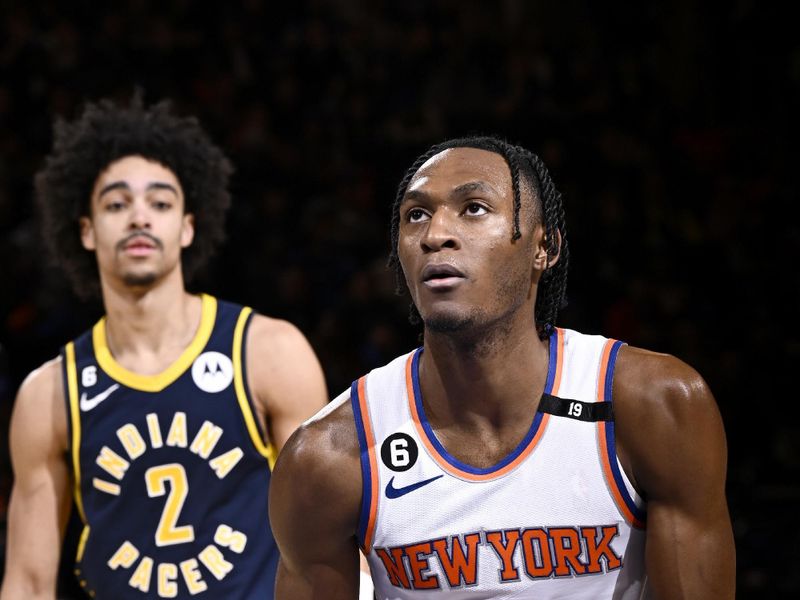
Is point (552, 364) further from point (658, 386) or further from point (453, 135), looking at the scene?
point (453, 135)

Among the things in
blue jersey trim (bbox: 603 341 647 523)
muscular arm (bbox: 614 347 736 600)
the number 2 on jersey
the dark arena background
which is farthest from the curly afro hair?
muscular arm (bbox: 614 347 736 600)

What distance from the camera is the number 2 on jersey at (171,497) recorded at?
3129 mm

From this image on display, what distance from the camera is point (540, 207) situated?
228cm

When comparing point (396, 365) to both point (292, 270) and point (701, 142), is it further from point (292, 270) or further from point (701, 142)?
point (701, 142)

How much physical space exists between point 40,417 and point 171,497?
0.46m

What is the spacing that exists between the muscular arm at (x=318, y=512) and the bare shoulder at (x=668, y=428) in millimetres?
533

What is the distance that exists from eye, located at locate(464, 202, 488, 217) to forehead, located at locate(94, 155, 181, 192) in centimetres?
167

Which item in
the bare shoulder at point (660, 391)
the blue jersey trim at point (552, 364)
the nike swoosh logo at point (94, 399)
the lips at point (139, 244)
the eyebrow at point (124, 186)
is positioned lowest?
the bare shoulder at point (660, 391)

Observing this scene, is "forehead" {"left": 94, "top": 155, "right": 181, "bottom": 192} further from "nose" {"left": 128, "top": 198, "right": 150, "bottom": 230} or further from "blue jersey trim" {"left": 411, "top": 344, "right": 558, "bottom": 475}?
"blue jersey trim" {"left": 411, "top": 344, "right": 558, "bottom": 475}

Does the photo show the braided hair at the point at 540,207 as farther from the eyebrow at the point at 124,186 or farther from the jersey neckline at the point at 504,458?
the eyebrow at the point at 124,186

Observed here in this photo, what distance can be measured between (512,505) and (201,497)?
4.25ft

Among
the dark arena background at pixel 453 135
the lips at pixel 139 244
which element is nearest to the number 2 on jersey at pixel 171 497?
the lips at pixel 139 244

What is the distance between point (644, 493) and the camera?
2.11 m

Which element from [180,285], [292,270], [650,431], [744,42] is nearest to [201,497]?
[180,285]
